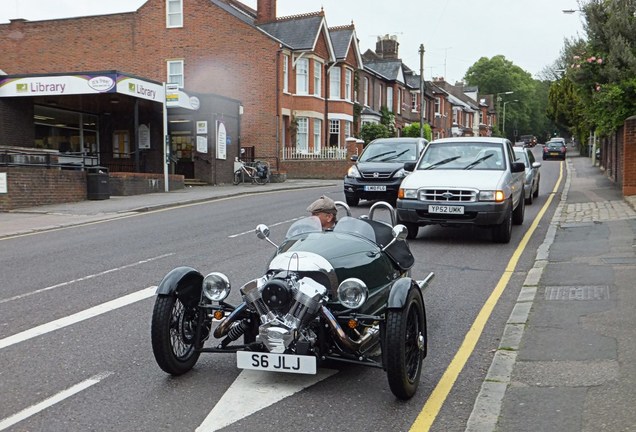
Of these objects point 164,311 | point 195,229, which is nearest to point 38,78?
point 195,229

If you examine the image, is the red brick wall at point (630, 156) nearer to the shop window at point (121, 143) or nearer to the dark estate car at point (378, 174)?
the dark estate car at point (378, 174)

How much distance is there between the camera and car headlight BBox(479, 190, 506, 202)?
11039mm

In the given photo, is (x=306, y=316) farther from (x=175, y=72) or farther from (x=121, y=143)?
(x=175, y=72)

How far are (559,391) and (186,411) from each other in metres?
2.55

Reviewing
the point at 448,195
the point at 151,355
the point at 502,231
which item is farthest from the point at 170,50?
the point at 151,355

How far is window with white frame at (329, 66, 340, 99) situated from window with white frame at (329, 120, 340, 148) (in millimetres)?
1583

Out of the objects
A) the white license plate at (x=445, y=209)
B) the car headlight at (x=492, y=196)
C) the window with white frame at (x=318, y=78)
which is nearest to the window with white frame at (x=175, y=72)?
the window with white frame at (x=318, y=78)

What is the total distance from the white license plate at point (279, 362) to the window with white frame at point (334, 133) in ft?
122

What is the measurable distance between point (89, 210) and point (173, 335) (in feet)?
46.6

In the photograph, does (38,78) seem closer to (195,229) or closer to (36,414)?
(195,229)

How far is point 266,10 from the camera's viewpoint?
41.5 m

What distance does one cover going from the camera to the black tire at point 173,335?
486 centimetres

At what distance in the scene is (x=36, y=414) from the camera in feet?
14.6

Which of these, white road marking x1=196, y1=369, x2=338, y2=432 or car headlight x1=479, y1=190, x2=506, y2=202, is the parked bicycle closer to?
car headlight x1=479, y1=190, x2=506, y2=202
